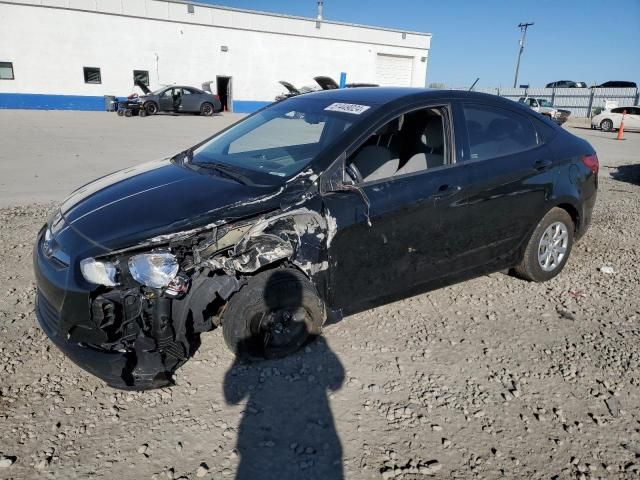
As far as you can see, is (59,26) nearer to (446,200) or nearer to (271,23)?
(271,23)

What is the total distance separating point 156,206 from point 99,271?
0.51 metres

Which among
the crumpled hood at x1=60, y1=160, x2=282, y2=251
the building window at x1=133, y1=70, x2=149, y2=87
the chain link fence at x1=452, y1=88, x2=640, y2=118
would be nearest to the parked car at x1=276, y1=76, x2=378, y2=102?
the crumpled hood at x1=60, y1=160, x2=282, y2=251

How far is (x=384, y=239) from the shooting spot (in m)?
3.16

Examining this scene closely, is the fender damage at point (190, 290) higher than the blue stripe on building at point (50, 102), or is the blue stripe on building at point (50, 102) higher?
the fender damage at point (190, 290)

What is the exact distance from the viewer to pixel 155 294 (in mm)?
2533

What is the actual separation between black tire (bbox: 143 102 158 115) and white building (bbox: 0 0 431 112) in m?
6.74

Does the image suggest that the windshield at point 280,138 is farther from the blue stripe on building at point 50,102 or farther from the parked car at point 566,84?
the parked car at point 566,84

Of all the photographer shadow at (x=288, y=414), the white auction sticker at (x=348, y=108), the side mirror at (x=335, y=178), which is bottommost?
the photographer shadow at (x=288, y=414)

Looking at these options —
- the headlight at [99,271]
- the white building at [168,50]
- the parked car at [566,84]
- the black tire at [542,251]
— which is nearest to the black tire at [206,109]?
the white building at [168,50]

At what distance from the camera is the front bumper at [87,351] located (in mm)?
2504

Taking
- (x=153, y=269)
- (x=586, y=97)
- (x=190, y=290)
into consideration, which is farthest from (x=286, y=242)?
(x=586, y=97)

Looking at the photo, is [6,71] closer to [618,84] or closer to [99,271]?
[99,271]

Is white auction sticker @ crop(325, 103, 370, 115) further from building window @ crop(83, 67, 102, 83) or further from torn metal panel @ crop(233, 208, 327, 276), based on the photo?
building window @ crop(83, 67, 102, 83)

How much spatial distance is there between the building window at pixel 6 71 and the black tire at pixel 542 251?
30.8 m
